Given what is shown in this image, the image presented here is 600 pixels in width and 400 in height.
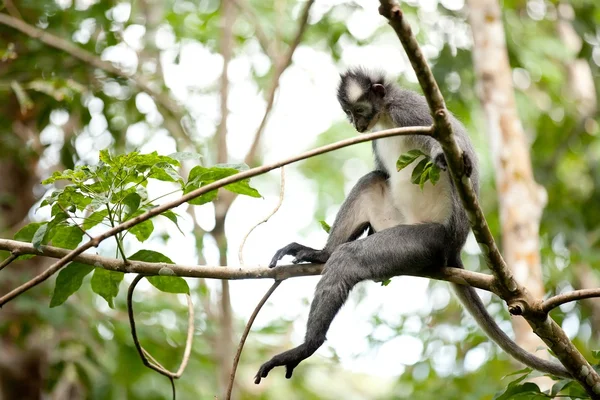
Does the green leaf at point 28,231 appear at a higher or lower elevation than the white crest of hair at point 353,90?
lower

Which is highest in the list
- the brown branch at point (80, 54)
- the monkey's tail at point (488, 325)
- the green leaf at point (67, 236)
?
the brown branch at point (80, 54)

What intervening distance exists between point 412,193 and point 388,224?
260mm

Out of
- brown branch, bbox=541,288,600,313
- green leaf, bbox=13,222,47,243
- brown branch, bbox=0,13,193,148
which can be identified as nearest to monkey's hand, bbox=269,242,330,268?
green leaf, bbox=13,222,47,243

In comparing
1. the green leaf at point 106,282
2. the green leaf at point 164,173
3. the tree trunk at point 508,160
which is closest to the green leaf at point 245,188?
the green leaf at point 164,173

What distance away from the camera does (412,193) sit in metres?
4.33

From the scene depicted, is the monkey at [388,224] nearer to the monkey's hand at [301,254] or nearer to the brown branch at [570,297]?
the monkey's hand at [301,254]

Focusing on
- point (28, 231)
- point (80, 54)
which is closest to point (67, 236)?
point (28, 231)

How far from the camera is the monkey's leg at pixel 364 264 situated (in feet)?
11.2

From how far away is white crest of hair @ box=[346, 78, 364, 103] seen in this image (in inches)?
175

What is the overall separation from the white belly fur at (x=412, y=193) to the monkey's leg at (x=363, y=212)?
7 centimetres

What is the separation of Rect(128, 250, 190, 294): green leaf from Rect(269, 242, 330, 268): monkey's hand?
0.77 metres

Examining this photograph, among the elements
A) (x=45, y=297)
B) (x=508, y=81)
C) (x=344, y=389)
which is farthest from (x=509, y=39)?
(x=344, y=389)

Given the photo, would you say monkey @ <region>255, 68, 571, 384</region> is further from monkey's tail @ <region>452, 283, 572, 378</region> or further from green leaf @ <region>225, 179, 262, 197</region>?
green leaf @ <region>225, 179, 262, 197</region>

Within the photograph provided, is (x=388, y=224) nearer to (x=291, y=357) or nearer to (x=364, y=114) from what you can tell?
(x=364, y=114)
